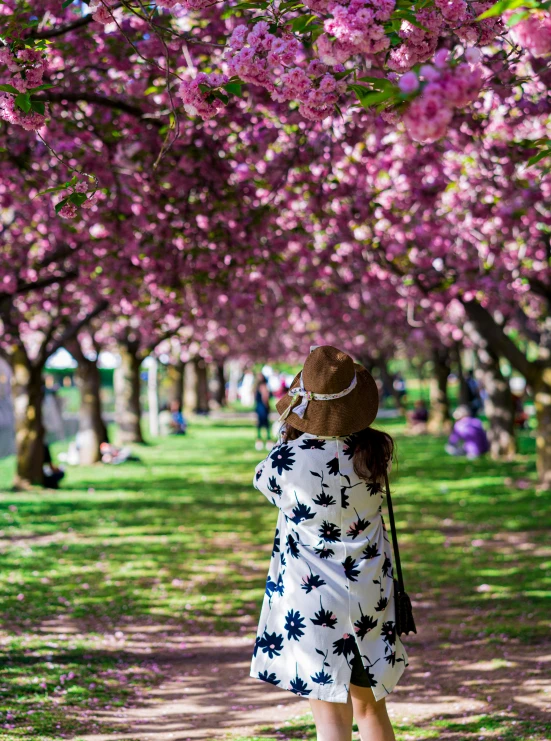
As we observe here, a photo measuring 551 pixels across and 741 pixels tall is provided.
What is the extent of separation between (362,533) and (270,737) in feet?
6.38

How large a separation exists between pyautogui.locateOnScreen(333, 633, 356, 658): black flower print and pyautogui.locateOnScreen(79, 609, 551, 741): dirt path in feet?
5.45

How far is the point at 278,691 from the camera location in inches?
230

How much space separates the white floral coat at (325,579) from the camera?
11.6 ft

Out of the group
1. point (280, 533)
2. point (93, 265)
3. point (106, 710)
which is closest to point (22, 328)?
point (93, 265)

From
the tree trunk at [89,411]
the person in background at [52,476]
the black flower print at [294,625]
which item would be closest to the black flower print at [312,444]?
the black flower print at [294,625]

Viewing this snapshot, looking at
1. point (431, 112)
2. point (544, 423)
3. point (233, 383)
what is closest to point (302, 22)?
point (431, 112)

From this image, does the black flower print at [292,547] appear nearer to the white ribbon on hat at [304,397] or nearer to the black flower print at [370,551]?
the black flower print at [370,551]

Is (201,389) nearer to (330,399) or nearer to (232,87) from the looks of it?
(232,87)

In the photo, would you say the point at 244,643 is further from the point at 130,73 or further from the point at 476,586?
the point at 130,73

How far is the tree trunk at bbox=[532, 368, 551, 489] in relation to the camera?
14.6 m

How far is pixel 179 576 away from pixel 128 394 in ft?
57.6

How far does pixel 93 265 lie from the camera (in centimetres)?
1183

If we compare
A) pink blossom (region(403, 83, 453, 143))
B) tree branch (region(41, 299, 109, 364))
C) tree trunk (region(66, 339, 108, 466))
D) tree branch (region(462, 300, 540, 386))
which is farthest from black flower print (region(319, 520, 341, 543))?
tree trunk (region(66, 339, 108, 466))

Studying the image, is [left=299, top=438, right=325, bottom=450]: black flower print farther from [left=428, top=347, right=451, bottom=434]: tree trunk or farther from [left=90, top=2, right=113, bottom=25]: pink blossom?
[left=428, top=347, right=451, bottom=434]: tree trunk
